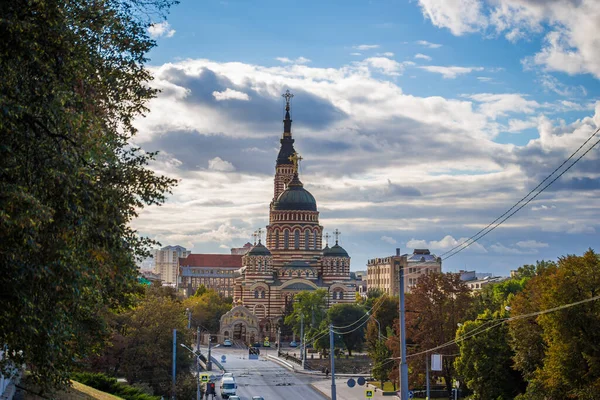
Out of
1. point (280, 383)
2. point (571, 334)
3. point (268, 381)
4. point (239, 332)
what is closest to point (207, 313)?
point (239, 332)

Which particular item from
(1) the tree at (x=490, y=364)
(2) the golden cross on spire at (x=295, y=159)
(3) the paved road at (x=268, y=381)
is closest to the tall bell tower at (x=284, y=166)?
(2) the golden cross on spire at (x=295, y=159)

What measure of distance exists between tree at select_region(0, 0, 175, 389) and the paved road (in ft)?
143

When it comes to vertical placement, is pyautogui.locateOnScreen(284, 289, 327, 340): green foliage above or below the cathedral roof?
Result: below

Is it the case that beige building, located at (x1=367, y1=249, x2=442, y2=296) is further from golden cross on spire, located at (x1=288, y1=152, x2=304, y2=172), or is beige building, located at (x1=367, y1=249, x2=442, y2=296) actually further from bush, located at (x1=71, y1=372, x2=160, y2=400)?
bush, located at (x1=71, y1=372, x2=160, y2=400)

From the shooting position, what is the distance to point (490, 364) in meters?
47.6

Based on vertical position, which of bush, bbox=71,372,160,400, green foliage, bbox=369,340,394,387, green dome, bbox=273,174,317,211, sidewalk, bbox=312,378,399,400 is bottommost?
sidewalk, bbox=312,378,399,400

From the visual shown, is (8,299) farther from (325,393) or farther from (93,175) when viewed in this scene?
(325,393)

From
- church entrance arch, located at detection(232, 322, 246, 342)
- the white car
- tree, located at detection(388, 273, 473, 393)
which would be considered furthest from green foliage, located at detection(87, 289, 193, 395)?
church entrance arch, located at detection(232, 322, 246, 342)

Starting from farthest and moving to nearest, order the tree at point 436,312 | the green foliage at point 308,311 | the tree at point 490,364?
the green foliage at point 308,311, the tree at point 436,312, the tree at point 490,364

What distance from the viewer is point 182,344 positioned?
51250mm

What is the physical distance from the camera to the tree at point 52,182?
44.4ft

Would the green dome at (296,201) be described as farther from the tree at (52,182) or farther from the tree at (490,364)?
the tree at (52,182)

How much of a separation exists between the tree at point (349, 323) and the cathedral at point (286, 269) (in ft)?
60.2

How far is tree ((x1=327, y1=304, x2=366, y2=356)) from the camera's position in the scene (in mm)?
93125
